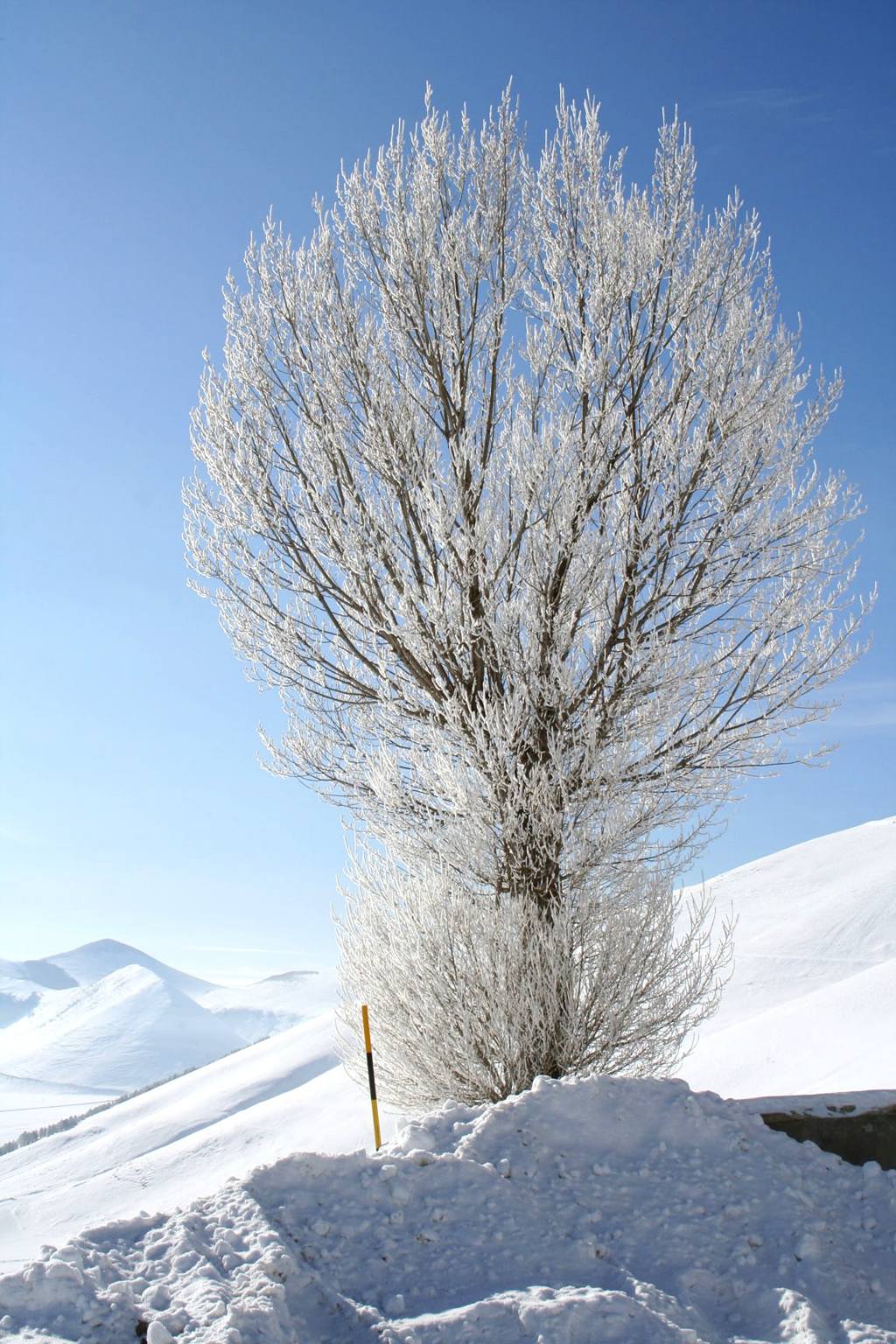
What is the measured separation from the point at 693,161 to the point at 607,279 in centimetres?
164

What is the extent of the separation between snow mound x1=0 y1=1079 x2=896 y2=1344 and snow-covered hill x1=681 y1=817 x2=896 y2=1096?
4.71m

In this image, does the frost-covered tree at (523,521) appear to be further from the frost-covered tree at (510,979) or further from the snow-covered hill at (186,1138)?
the snow-covered hill at (186,1138)

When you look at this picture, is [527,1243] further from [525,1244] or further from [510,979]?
[510,979]

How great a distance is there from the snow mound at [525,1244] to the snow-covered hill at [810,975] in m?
4.71

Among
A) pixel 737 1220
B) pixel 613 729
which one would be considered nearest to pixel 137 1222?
pixel 737 1220

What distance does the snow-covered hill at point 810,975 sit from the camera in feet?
31.8

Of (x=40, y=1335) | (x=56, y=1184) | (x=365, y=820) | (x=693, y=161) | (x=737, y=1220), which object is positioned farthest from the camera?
(x=56, y=1184)

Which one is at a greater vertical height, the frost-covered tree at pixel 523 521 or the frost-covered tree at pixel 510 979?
the frost-covered tree at pixel 523 521

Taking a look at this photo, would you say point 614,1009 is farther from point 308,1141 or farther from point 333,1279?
point 308,1141

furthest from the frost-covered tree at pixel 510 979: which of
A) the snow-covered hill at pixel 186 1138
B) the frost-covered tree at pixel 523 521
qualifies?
the snow-covered hill at pixel 186 1138

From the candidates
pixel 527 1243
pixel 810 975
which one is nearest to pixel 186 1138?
pixel 810 975

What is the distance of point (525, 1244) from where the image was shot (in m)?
3.12

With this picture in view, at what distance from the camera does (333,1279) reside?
9.43ft

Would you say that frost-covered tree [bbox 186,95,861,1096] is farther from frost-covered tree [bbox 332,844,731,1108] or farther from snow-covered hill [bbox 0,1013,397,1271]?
snow-covered hill [bbox 0,1013,397,1271]
